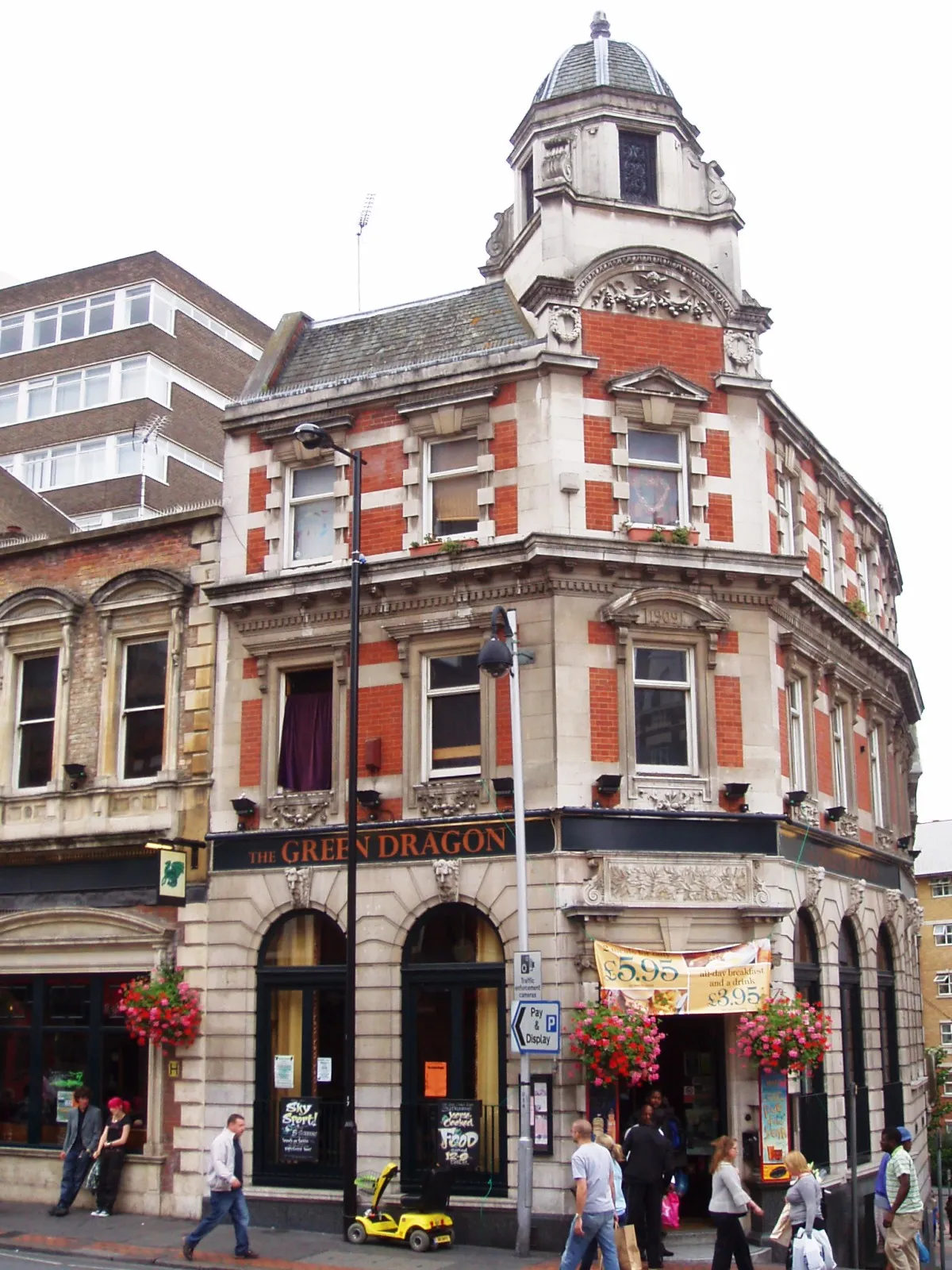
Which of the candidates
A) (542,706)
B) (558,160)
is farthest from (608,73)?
(542,706)

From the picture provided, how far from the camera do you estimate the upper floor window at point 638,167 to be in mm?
24359

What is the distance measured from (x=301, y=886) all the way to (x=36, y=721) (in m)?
6.90

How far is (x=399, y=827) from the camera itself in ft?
70.1

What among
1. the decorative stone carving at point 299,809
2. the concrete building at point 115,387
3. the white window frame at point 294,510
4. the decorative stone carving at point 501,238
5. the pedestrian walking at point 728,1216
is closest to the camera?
the pedestrian walking at point 728,1216

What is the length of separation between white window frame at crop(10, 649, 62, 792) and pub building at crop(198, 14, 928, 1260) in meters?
3.68

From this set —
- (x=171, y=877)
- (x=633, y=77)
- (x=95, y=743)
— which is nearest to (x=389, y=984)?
(x=171, y=877)

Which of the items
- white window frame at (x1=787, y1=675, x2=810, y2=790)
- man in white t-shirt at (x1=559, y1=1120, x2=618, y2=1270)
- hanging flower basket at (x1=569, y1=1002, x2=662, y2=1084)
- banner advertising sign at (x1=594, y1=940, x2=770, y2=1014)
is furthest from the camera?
white window frame at (x1=787, y1=675, x2=810, y2=790)

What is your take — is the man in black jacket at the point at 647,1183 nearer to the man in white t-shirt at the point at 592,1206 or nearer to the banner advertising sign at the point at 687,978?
the banner advertising sign at the point at 687,978

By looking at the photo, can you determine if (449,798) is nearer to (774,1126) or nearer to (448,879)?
(448,879)

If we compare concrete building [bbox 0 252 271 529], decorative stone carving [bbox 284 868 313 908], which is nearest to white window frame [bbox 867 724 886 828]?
decorative stone carving [bbox 284 868 313 908]

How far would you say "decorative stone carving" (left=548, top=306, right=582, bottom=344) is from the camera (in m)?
22.3

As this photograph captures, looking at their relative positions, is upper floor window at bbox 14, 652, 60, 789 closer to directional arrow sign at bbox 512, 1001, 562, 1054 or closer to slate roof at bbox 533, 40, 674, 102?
directional arrow sign at bbox 512, 1001, 562, 1054

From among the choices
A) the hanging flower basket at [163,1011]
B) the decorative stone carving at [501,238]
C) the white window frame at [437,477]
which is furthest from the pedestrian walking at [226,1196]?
the decorative stone carving at [501,238]

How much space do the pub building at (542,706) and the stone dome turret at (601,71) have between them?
0.17 m
